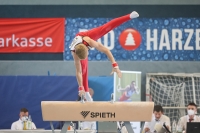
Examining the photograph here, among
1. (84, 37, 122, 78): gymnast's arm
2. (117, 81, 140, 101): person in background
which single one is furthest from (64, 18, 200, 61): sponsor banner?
(84, 37, 122, 78): gymnast's arm

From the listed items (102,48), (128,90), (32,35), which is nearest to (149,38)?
(128,90)

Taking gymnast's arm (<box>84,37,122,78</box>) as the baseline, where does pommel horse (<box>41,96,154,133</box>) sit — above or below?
below

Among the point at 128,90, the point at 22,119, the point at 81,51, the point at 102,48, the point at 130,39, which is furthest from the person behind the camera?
the point at 130,39

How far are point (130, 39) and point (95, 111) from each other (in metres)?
7.29

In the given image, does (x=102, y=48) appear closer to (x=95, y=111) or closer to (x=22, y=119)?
(x=95, y=111)

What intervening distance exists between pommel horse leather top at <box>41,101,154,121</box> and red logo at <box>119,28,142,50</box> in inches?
279

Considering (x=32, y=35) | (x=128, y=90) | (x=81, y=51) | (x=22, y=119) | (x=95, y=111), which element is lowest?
(x=22, y=119)

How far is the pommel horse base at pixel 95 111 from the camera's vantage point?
7156mm

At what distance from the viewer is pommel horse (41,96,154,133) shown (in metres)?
7.16

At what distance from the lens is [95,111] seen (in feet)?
23.5

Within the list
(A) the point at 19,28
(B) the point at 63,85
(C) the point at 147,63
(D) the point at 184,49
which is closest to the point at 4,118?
(B) the point at 63,85

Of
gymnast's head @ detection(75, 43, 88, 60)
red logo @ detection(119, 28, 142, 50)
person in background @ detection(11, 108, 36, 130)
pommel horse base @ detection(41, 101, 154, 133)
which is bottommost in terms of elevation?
person in background @ detection(11, 108, 36, 130)

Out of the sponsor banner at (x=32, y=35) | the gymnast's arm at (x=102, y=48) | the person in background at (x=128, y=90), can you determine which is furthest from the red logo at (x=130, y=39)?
the gymnast's arm at (x=102, y=48)

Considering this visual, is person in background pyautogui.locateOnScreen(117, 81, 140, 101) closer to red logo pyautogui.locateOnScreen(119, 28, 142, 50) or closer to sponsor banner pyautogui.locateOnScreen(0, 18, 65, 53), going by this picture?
red logo pyautogui.locateOnScreen(119, 28, 142, 50)
